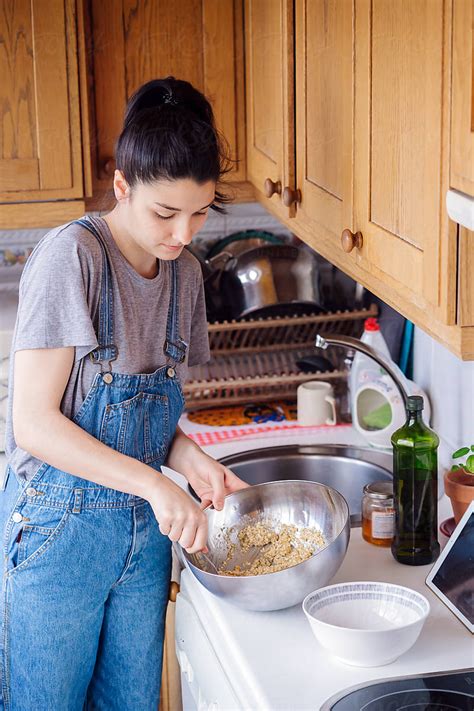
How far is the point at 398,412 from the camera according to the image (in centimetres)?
214

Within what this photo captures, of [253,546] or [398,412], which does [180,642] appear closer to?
[253,546]

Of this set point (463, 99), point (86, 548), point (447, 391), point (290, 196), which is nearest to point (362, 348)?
point (447, 391)

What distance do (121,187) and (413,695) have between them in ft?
2.74

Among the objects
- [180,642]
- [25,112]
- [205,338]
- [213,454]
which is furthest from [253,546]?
[25,112]

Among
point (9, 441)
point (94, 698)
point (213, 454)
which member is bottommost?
point (94, 698)

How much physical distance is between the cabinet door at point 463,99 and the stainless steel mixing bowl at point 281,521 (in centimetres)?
60

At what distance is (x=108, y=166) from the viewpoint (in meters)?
2.16

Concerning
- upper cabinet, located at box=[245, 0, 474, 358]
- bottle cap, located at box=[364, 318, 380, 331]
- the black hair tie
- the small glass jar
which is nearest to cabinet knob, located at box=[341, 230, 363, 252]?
upper cabinet, located at box=[245, 0, 474, 358]

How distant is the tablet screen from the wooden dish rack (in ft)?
3.23

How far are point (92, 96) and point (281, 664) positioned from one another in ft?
4.33

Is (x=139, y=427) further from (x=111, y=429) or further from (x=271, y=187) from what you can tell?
(x=271, y=187)

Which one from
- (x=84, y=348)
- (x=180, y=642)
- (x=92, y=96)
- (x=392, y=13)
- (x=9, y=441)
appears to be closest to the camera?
(x=392, y=13)

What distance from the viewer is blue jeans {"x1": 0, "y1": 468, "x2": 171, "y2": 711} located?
1.57 meters

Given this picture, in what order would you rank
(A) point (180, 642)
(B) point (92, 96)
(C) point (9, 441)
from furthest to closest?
(B) point (92, 96)
(A) point (180, 642)
(C) point (9, 441)
